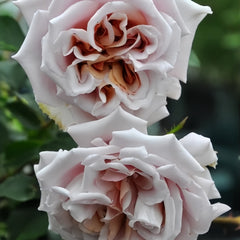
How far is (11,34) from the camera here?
1.54 feet

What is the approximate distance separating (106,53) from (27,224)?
20 centimetres

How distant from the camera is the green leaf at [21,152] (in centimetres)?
47

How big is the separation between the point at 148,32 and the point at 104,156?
0.07 m

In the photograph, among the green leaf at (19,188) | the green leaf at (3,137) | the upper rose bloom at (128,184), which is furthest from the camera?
the green leaf at (3,137)

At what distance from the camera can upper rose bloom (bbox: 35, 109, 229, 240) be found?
0.31 meters

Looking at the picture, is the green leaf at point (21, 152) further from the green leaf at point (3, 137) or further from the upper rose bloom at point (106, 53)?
the upper rose bloom at point (106, 53)

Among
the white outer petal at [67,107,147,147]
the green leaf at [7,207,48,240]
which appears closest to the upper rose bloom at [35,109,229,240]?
the white outer petal at [67,107,147,147]

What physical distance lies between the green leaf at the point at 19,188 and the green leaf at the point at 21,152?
0.02m

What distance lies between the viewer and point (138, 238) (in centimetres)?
33

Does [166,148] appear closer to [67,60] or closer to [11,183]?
[67,60]

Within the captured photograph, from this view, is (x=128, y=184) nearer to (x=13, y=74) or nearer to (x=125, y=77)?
(x=125, y=77)

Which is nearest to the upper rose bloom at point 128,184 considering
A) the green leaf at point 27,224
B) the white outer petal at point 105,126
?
the white outer petal at point 105,126

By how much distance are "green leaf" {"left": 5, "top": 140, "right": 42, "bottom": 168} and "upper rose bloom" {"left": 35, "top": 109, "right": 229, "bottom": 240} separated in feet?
0.48

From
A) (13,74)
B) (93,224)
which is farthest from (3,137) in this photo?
(93,224)
